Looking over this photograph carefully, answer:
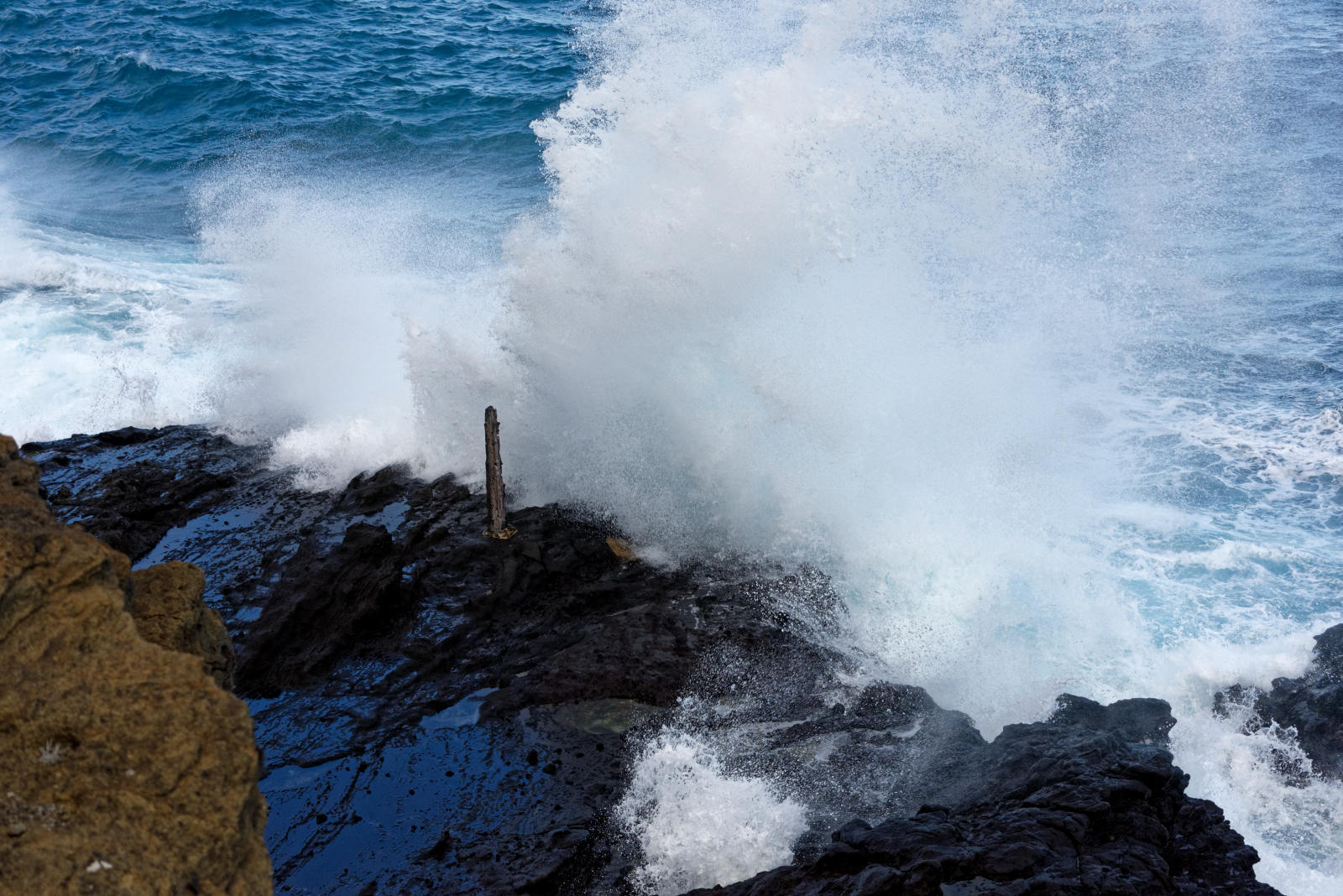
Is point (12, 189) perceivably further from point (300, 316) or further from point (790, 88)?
point (790, 88)

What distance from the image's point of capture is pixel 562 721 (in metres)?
7.86

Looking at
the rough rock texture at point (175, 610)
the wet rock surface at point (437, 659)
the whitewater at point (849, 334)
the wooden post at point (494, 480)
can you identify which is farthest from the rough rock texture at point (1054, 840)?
the wooden post at point (494, 480)

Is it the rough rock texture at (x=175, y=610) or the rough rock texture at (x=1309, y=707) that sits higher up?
the rough rock texture at (x=175, y=610)

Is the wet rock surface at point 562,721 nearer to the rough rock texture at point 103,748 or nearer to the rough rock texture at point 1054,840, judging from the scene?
the rough rock texture at point 1054,840

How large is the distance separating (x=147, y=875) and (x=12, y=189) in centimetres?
2292

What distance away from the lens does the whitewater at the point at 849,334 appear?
31.3 ft

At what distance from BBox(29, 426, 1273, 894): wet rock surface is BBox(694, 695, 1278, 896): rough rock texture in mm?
16

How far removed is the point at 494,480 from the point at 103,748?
6.49 meters

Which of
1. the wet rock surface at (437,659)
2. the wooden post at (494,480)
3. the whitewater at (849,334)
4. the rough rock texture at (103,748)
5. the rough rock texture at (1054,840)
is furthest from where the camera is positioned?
the wooden post at (494,480)

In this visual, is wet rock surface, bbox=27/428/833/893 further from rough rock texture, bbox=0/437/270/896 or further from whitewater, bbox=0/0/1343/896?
rough rock texture, bbox=0/437/270/896

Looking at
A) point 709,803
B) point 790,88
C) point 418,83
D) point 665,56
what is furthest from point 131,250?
point 709,803

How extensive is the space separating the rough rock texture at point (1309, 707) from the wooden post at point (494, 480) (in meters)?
6.77

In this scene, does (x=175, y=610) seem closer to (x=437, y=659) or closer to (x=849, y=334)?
(x=437, y=659)

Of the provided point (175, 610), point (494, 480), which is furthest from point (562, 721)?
point (175, 610)
